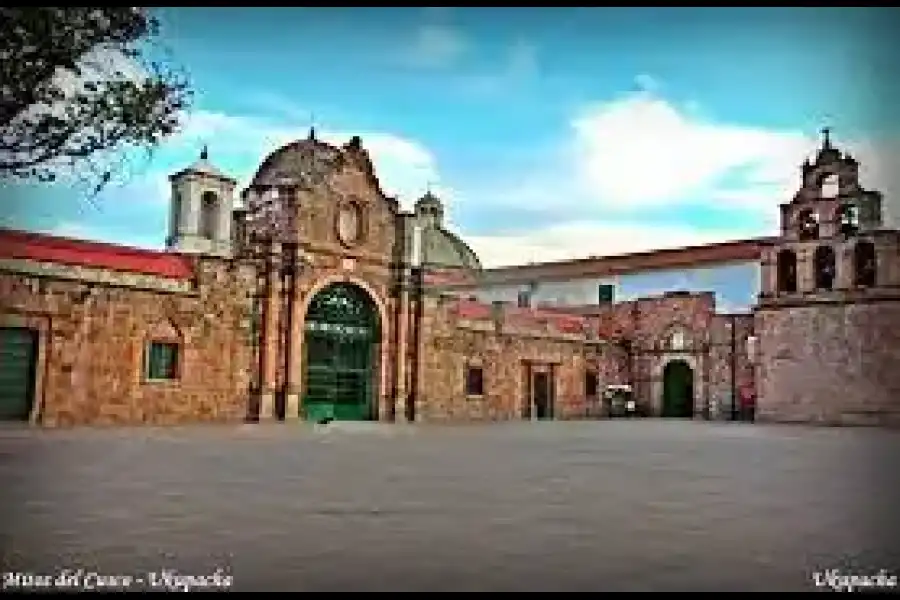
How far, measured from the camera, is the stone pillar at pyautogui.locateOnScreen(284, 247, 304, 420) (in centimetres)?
2016

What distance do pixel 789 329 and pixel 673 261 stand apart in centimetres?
1102

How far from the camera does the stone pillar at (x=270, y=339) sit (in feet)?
65.0

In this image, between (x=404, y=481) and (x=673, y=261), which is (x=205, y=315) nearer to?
(x=404, y=481)

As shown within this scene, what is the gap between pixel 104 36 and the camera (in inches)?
208

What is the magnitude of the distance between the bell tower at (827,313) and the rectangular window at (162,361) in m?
18.1

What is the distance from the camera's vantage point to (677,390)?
33.2 metres

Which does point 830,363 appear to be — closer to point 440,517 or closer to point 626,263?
point 626,263

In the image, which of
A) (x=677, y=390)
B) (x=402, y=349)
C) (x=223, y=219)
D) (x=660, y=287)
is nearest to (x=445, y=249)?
(x=223, y=219)

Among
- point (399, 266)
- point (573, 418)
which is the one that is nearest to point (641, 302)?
point (573, 418)

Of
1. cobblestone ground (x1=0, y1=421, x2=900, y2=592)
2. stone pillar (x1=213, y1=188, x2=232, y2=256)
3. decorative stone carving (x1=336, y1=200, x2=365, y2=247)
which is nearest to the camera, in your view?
cobblestone ground (x1=0, y1=421, x2=900, y2=592)

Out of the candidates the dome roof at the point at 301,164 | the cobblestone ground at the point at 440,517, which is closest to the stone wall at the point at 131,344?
the dome roof at the point at 301,164

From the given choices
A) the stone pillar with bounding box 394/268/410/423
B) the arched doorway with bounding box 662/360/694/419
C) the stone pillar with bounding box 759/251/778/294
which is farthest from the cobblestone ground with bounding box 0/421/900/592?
the arched doorway with bounding box 662/360/694/419

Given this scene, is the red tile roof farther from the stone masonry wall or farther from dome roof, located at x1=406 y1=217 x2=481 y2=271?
the stone masonry wall

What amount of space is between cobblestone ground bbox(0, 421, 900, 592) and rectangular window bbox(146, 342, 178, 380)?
5.83m
